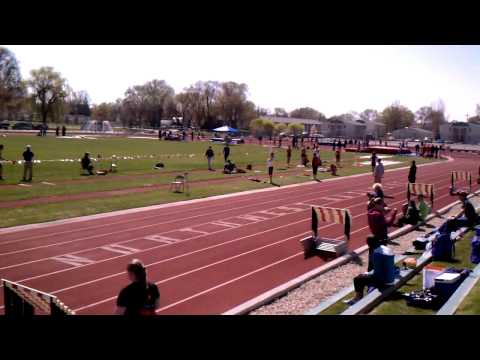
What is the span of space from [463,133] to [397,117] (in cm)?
3929

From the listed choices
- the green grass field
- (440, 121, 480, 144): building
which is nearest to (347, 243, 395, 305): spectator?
the green grass field

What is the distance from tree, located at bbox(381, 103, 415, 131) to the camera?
5600 inches

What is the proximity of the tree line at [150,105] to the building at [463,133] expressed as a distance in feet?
64.6

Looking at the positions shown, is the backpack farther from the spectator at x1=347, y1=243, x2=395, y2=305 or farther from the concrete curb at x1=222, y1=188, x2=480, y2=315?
the spectator at x1=347, y1=243, x2=395, y2=305

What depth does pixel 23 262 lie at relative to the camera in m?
10.9

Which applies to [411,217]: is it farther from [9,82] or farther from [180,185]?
[9,82]

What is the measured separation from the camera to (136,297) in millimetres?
5512

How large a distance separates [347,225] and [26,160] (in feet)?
54.8

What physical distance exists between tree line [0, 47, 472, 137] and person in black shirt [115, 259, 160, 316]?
261 ft

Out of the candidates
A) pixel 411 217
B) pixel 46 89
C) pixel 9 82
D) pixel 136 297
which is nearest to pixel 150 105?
pixel 46 89

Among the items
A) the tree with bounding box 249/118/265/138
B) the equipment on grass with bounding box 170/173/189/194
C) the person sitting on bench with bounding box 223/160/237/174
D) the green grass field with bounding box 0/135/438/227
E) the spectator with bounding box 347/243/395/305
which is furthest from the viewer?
the tree with bounding box 249/118/265/138
